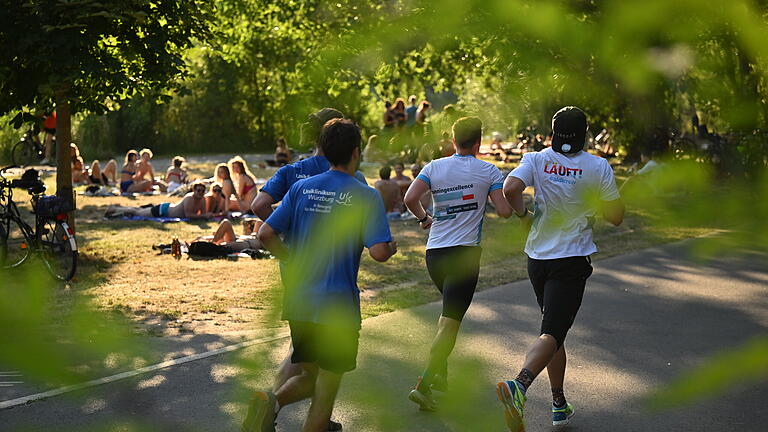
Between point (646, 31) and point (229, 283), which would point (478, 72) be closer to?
point (646, 31)

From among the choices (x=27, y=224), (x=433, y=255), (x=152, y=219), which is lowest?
(x=152, y=219)

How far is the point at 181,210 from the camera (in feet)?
57.3

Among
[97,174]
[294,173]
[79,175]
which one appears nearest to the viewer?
[294,173]

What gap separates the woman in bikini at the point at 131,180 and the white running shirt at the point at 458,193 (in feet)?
54.5

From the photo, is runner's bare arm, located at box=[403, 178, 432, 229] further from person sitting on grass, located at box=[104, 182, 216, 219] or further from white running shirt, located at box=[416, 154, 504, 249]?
person sitting on grass, located at box=[104, 182, 216, 219]

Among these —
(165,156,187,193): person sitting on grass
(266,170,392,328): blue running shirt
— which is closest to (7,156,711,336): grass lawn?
(266,170,392,328): blue running shirt

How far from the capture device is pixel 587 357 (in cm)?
741

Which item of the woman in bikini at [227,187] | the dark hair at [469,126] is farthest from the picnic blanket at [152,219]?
the dark hair at [469,126]

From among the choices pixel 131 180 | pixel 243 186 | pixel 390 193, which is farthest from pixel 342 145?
pixel 131 180

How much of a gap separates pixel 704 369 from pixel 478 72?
1.50ft

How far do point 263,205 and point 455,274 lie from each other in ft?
4.63

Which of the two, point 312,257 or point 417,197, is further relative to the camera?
point 417,197

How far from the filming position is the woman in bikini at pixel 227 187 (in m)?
17.8

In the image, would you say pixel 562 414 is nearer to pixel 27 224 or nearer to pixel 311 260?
pixel 311 260
